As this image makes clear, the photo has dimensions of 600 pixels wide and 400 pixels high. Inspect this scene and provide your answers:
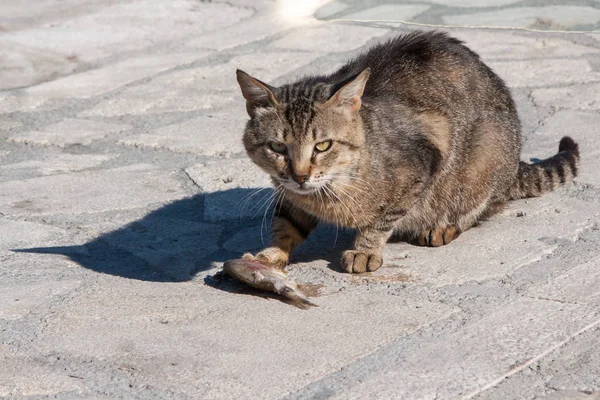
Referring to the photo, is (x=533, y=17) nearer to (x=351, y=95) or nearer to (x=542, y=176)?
(x=542, y=176)

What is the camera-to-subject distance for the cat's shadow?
4.01 m

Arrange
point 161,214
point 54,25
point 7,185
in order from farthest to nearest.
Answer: point 54,25, point 7,185, point 161,214

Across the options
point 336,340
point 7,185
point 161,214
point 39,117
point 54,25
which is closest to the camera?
point 336,340

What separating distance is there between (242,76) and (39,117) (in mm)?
2297

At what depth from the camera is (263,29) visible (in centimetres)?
746

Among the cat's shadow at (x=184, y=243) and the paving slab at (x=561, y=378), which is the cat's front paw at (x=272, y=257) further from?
the paving slab at (x=561, y=378)

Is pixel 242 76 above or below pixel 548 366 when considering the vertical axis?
above

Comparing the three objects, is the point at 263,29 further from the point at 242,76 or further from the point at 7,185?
the point at 242,76

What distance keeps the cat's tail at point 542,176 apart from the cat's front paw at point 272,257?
3.90 feet

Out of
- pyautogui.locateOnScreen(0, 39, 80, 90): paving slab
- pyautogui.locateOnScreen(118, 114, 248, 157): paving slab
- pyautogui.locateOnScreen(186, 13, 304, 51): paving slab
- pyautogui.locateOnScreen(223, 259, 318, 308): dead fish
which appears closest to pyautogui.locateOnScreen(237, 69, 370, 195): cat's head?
pyautogui.locateOnScreen(223, 259, 318, 308): dead fish

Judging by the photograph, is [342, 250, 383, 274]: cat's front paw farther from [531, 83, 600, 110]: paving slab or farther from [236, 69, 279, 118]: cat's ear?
[531, 83, 600, 110]: paving slab

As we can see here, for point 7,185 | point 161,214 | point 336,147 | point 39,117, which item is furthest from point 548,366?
point 39,117

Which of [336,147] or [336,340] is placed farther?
[336,147]

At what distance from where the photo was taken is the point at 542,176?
4.66 metres
